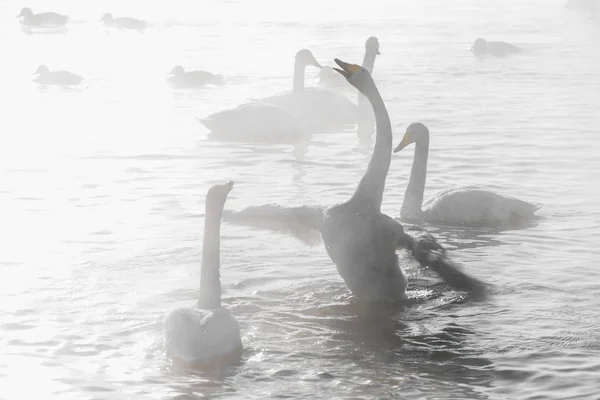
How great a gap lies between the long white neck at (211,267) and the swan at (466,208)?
4932 millimetres

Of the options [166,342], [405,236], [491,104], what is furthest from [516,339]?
[491,104]

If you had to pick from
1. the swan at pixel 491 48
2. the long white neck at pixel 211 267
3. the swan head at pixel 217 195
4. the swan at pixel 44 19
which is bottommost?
the long white neck at pixel 211 267

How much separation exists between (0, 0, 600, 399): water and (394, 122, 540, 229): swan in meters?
0.41

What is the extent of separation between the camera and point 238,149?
21.5 metres

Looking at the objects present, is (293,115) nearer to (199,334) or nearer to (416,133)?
(416,133)

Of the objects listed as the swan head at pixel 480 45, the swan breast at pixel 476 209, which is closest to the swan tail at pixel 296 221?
the swan breast at pixel 476 209

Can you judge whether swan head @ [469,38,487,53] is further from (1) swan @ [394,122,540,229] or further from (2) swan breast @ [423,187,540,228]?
(2) swan breast @ [423,187,540,228]

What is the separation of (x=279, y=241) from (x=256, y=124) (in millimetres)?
7471

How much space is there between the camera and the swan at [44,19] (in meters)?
47.6

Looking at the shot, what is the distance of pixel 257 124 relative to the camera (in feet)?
71.9

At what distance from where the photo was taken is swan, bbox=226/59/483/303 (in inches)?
468

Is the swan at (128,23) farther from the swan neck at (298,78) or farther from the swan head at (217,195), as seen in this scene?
the swan head at (217,195)

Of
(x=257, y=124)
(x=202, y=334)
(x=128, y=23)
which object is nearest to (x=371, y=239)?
(x=202, y=334)

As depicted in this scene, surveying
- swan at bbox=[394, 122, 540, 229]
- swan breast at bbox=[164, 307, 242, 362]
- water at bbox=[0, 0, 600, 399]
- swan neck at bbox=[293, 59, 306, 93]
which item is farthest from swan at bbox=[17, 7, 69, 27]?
swan breast at bbox=[164, 307, 242, 362]
